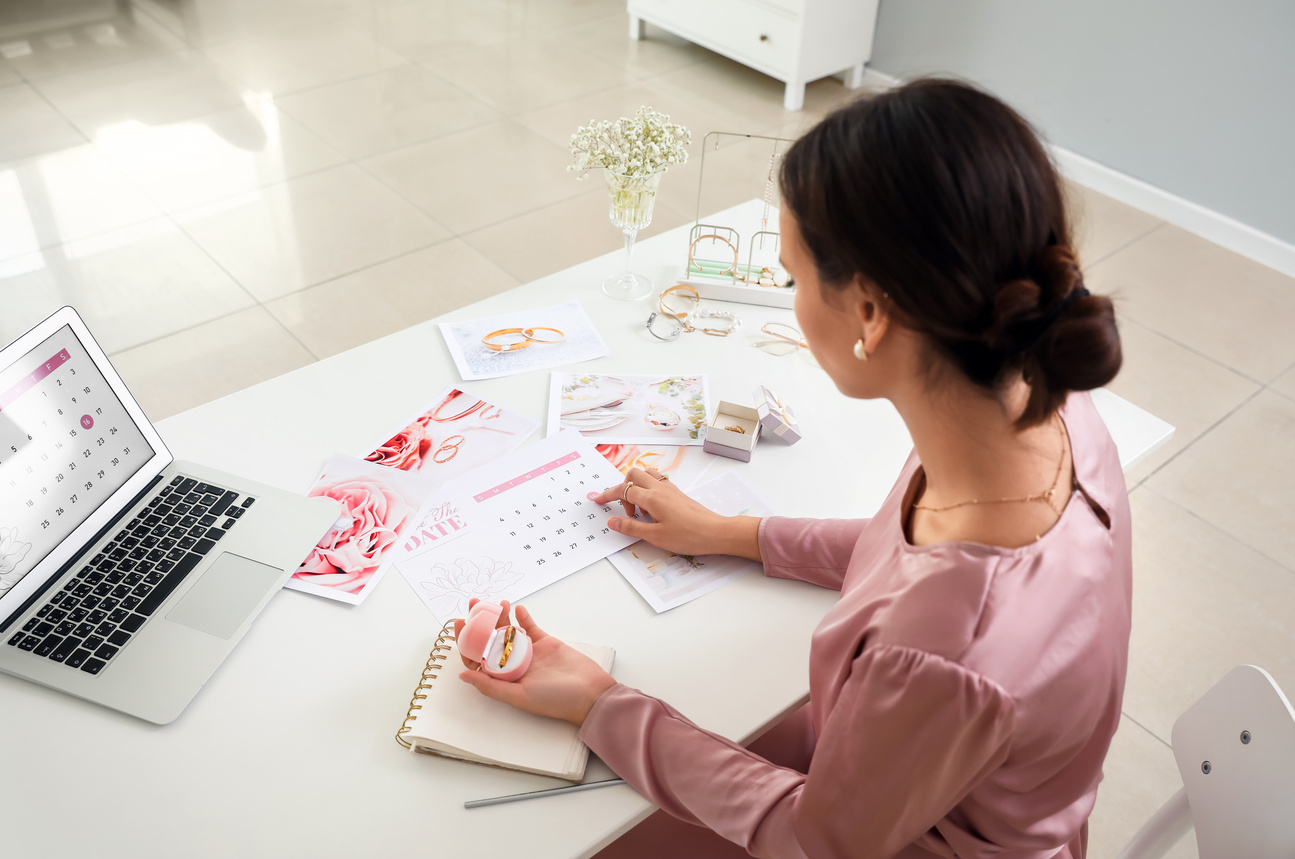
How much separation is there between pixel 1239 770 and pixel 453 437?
110 cm

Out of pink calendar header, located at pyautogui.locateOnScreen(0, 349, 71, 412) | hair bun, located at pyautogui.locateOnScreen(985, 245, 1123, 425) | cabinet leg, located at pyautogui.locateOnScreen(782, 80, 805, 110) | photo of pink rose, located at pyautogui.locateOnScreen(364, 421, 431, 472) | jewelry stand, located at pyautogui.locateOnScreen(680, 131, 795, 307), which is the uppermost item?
hair bun, located at pyautogui.locateOnScreen(985, 245, 1123, 425)

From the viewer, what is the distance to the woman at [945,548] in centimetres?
82

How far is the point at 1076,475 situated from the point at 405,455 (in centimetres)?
91

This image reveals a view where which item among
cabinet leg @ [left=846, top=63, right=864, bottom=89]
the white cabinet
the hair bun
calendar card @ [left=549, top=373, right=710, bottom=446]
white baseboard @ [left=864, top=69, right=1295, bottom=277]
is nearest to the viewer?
the hair bun

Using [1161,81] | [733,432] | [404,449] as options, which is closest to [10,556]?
[404,449]

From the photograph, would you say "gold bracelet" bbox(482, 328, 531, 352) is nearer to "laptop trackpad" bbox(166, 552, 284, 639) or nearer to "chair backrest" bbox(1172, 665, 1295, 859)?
"laptop trackpad" bbox(166, 552, 284, 639)

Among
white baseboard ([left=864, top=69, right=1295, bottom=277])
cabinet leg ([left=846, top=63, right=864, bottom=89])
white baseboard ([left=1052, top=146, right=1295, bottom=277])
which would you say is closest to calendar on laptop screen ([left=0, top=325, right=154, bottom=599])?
white baseboard ([left=864, top=69, right=1295, bottom=277])

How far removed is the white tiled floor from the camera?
2361 millimetres

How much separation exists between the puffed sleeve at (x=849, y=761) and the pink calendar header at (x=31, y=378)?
76cm

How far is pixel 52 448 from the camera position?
43.4 inches

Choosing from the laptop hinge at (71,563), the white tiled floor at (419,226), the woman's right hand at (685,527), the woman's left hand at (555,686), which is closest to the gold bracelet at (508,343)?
the woman's right hand at (685,527)

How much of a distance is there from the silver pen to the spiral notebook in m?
0.01

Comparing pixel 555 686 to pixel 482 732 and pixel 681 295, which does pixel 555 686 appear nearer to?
pixel 482 732

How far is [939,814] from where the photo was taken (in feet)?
2.95
